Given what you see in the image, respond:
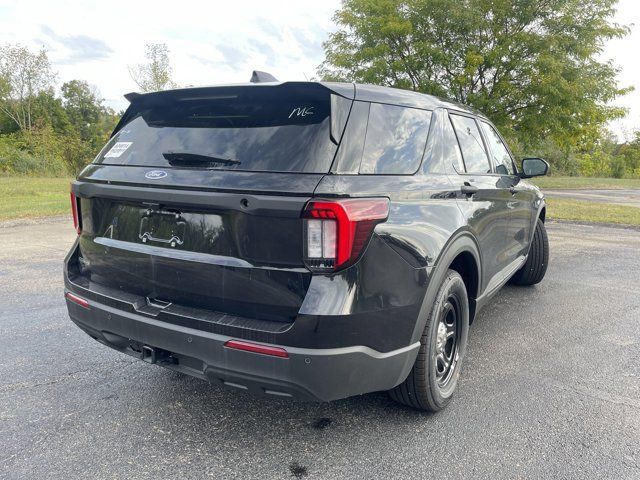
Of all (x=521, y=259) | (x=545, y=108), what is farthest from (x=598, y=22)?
(x=521, y=259)

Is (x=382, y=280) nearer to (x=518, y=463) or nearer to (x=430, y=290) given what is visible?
(x=430, y=290)

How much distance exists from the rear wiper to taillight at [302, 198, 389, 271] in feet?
1.63

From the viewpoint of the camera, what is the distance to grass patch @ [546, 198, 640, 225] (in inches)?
443

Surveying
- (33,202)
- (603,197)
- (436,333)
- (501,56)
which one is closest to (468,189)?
(436,333)

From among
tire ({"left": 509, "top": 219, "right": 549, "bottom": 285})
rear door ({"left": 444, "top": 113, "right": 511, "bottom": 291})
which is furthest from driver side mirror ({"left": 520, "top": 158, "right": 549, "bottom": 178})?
tire ({"left": 509, "top": 219, "right": 549, "bottom": 285})

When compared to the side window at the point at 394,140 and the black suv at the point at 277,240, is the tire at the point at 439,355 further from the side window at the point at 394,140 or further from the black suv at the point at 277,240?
the side window at the point at 394,140

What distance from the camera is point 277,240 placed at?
1953 mm

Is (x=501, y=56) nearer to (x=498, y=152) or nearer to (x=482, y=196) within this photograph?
(x=498, y=152)

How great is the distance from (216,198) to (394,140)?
39.3 inches

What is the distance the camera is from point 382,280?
2066mm

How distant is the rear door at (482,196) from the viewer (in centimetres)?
302

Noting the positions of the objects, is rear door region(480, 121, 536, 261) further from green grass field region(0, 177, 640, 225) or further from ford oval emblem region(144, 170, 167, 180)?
green grass field region(0, 177, 640, 225)

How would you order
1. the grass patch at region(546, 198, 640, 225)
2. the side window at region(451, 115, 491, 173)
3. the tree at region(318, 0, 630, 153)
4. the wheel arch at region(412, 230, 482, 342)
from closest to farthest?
the wheel arch at region(412, 230, 482, 342) < the side window at region(451, 115, 491, 173) < the grass patch at region(546, 198, 640, 225) < the tree at region(318, 0, 630, 153)

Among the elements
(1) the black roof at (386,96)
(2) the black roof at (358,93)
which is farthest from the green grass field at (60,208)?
(1) the black roof at (386,96)
